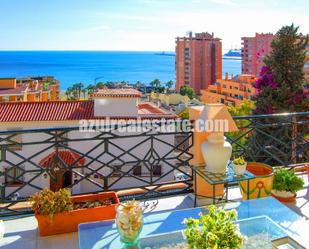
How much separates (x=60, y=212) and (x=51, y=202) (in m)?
0.14

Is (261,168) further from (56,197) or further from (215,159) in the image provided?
(56,197)

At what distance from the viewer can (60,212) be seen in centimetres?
290

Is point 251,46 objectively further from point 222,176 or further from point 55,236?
point 55,236

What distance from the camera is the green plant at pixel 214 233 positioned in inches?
63.0

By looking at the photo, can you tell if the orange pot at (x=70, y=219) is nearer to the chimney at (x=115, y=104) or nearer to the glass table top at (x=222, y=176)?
the glass table top at (x=222, y=176)

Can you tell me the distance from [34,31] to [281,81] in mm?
61160

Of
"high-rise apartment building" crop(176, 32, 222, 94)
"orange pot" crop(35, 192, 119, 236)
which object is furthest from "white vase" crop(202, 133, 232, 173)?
"high-rise apartment building" crop(176, 32, 222, 94)

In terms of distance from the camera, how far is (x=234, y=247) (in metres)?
1.62

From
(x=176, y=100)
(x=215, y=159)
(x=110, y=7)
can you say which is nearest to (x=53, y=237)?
(x=215, y=159)

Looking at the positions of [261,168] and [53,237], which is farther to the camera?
[261,168]

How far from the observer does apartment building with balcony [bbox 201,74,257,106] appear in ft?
144

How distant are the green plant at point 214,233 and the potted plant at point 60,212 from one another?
4.62ft

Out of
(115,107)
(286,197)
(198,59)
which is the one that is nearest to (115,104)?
(115,107)

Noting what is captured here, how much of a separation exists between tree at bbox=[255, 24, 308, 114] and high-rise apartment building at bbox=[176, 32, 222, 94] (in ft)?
192
